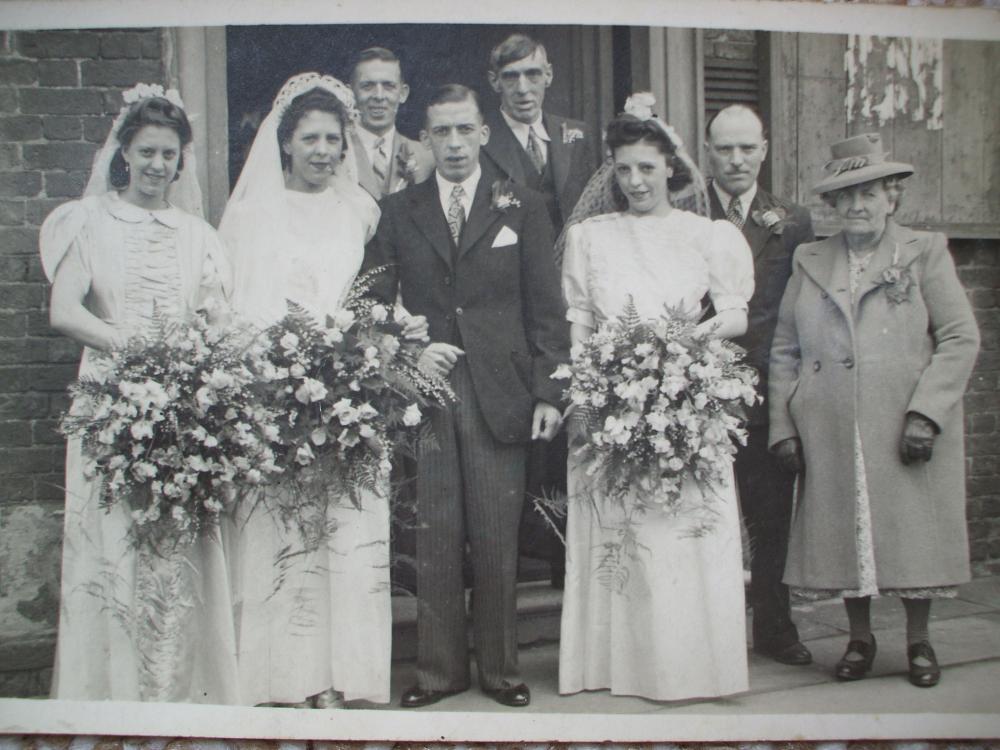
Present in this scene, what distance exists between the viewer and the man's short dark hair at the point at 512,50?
414 cm

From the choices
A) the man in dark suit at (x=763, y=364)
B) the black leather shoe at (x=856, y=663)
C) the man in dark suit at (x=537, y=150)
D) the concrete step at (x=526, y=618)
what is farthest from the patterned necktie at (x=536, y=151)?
the black leather shoe at (x=856, y=663)

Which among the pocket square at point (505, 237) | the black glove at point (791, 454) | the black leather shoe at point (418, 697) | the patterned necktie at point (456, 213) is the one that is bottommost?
the black leather shoe at point (418, 697)

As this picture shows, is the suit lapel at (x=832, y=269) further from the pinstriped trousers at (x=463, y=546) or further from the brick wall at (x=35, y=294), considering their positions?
the brick wall at (x=35, y=294)

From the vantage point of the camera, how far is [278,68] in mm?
3998

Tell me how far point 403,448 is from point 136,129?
1645mm

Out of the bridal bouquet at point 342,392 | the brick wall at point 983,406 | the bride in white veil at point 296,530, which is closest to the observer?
the bridal bouquet at point 342,392

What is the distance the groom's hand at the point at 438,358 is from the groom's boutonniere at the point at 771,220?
1450mm

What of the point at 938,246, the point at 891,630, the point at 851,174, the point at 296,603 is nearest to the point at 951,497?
the point at 891,630

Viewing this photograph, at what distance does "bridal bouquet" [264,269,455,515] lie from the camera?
371 centimetres

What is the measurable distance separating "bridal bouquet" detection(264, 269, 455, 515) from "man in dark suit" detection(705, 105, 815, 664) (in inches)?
53.8

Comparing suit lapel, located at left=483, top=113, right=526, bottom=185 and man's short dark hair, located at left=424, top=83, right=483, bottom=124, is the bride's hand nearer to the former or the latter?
suit lapel, located at left=483, top=113, right=526, bottom=185

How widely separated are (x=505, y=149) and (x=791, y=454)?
1755 millimetres

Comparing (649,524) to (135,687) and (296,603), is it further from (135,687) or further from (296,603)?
(135,687)

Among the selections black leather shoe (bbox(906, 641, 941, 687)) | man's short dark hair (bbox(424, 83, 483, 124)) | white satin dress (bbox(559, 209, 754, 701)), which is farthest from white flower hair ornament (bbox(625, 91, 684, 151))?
black leather shoe (bbox(906, 641, 941, 687))
